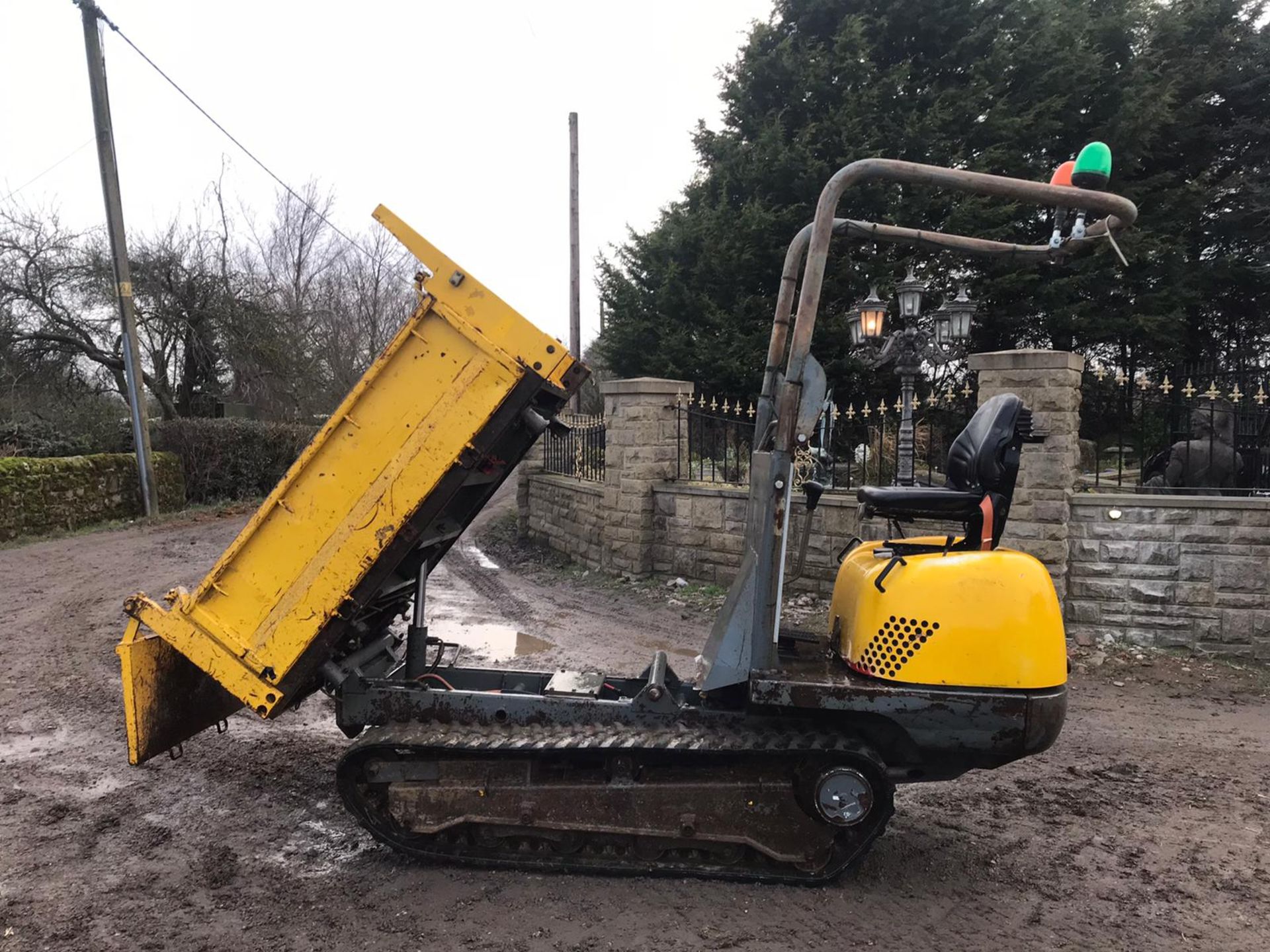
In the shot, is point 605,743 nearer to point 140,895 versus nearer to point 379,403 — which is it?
point 379,403

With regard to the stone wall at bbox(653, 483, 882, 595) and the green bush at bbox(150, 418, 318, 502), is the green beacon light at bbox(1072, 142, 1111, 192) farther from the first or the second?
the green bush at bbox(150, 418, 318, 502)

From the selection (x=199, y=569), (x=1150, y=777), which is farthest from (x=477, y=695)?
(x=199, y=569)

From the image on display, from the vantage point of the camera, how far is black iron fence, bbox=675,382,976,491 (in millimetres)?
8172

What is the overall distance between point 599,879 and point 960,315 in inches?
310

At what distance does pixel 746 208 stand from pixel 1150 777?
12.0 m

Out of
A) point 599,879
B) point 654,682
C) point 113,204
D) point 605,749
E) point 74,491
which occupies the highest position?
point 113,204

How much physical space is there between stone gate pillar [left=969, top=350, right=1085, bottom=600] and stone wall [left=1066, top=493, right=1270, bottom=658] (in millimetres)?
208

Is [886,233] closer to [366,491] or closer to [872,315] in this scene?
[366,491]

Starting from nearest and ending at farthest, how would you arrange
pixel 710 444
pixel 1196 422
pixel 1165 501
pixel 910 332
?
pixel 1165 501 < pixel 1196 422 < pixel 910 332 < pixel 710 444

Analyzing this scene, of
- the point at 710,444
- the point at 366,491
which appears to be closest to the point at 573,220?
the point at 710,444

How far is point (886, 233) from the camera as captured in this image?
3160mm

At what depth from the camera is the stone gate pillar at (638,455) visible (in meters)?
9.09

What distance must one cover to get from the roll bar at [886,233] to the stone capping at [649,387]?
557 cm

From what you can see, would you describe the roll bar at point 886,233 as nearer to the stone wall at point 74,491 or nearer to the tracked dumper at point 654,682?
the tracked dumper at point 654,682
